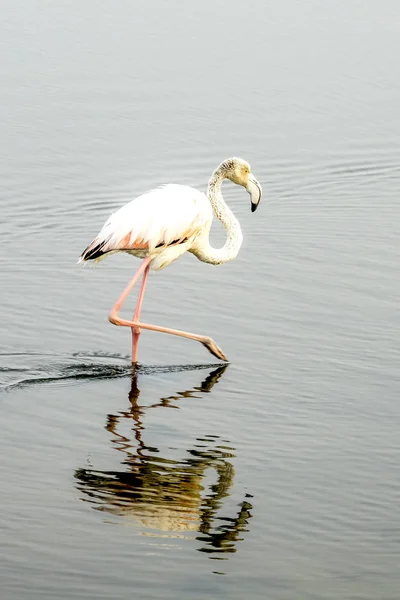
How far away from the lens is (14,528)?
23.8 feet

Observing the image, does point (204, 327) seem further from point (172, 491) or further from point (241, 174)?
point (172, 491)

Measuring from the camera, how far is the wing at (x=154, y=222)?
10336 mm

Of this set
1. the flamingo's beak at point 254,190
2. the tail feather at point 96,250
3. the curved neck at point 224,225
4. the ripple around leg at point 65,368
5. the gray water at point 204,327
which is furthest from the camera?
the flamingo's beak at point 254,190

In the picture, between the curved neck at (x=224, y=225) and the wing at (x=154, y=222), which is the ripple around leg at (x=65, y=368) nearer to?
the wing at (x=154, y=222)

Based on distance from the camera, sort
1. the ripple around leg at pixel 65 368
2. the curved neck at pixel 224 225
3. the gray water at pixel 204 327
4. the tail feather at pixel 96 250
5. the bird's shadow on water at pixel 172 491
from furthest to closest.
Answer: the curved neck at pixel 224 225 < the tail feather at pixel 96 250 < the ripple around leg at pixel 65 368 < the bird's shadow on water at pixel 172 491 < the gray water at pixel 204 327

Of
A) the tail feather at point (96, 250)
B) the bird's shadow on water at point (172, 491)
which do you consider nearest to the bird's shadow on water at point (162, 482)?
the bird's shadow on water at point (172, 491)

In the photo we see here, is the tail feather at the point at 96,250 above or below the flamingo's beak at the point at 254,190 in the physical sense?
below

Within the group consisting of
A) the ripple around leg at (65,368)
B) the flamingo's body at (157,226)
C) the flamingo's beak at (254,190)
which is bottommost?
the ripple around leg at (65,368)

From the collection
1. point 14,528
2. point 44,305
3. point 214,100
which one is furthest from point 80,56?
point 14,528

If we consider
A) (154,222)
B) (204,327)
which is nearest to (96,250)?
(154,222)

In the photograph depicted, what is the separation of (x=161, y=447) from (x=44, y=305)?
10.4 feet

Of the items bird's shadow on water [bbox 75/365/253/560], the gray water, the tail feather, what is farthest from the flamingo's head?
bird's shadow on water [bbox 75/365/253/560]

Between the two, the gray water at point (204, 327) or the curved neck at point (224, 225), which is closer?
the gray water at point (204, 327)

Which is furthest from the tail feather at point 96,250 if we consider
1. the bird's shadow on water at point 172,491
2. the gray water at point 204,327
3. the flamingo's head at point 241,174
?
the bird's shadow on water at point 172,491
